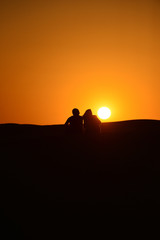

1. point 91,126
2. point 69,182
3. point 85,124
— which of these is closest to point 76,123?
point 85,124

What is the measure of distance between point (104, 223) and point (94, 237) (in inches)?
12.9

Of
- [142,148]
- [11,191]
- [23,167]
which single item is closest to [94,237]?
[11,191]

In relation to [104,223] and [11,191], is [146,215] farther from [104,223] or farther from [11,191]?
[11,191]

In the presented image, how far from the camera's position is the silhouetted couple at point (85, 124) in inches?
338

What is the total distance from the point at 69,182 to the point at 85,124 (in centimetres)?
380

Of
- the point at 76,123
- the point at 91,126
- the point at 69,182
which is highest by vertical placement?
the point at 76,123

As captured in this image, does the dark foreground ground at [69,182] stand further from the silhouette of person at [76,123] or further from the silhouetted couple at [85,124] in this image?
the silhouette of person at [76,123]

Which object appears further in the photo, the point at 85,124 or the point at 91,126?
the point at 85,124

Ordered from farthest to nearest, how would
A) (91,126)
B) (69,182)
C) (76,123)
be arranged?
(76,123)
(91,126)
(69,182)

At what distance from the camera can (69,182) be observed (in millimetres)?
5234

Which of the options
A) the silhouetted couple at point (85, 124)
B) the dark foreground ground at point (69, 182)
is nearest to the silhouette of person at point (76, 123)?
the silhouetted couple at point (85, 124)

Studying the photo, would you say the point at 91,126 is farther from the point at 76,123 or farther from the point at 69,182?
the point at 69,182

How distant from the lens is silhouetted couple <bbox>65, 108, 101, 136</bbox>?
8594 millimetres

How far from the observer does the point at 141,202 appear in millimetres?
4434
